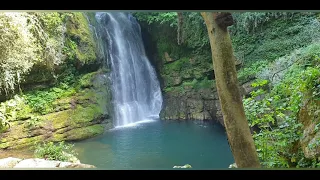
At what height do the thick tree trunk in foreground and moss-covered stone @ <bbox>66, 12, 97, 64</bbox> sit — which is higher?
moss-covered stone @ <bbox>66, 12, 97, 64</bbox>

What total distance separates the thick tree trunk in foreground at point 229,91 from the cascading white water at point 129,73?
7.09 metres

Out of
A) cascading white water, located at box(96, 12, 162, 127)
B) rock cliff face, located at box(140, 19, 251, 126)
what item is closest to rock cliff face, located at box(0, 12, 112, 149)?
cascading white water, located at box(96, 12, 162, 127)

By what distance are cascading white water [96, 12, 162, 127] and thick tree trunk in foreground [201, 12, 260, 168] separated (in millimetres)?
7085

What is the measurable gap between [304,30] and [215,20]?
21.6ft

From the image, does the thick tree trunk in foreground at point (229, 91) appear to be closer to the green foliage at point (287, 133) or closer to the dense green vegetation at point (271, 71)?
the dense green vegetation at point (271, 71)

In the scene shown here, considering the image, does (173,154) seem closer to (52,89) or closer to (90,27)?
(52,89)

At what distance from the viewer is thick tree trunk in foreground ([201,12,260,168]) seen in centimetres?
186

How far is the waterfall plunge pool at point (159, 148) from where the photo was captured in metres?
4.65

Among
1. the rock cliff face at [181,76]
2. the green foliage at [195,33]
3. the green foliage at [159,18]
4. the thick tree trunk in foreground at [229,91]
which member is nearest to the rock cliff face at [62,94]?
the green foliage at [159,18]

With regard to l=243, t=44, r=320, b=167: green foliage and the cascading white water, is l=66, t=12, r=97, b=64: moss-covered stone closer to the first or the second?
the cascading white water

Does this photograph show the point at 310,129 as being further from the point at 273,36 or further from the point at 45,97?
the point at 273,36

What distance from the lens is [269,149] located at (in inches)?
110
